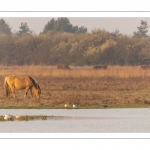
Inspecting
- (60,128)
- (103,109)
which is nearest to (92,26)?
(103,109)

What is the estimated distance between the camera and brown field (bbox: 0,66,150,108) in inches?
1074

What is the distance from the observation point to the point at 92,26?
120ft

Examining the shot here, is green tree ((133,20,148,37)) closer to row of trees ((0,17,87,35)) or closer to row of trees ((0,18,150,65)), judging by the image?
row of trees ((0,18,150,65))

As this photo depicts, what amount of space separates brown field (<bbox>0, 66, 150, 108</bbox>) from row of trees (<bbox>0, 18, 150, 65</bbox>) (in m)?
0.78

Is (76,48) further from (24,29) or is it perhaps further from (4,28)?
(4,28)

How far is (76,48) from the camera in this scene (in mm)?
37812

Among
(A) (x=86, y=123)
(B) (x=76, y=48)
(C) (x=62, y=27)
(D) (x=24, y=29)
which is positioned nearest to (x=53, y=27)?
(C) (x=62, y=27)

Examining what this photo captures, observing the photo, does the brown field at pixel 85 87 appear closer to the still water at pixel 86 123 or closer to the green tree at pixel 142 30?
the green tree at pixel 142 30

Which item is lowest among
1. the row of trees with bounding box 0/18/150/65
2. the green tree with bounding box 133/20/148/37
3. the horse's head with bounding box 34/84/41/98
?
the horse's head with bounding box 34/84/41/98

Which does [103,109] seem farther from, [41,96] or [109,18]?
[109,18]

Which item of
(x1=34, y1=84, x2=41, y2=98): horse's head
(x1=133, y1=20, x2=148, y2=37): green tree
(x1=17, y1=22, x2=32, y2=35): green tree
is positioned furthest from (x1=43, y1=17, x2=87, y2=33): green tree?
(x1=34, y1=84, x2=41, y2=98): horse's head

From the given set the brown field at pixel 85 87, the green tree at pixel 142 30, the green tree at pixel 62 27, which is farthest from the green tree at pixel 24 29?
the green tree at pixel 142 30
